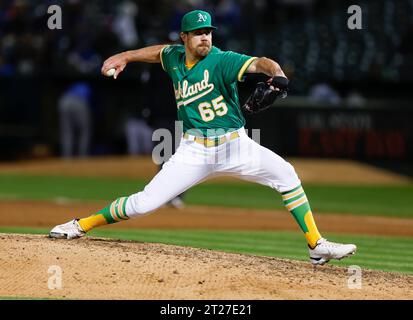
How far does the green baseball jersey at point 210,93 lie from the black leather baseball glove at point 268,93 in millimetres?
199

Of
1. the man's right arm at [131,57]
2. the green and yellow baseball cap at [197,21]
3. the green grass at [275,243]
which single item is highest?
the green and yellow baseball cap at [197,21]

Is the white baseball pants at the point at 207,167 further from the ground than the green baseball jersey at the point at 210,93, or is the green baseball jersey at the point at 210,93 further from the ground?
the green baseball jersey at the point at 210,93

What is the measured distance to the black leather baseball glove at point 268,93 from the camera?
6.48 m

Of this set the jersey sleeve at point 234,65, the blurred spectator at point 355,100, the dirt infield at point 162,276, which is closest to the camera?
the dirt infield at point 162,276

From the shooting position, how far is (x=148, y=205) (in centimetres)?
712

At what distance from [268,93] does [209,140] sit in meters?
0.68

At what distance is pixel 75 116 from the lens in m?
19.3

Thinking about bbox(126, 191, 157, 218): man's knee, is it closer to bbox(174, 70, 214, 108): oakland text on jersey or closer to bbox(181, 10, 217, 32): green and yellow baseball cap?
bbox(174, 70, 214, 108): oakland text on jersey

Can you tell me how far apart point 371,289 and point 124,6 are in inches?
594

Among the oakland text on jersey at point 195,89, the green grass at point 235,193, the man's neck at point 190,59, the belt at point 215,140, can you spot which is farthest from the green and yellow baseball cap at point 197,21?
the green grass at point 235,193

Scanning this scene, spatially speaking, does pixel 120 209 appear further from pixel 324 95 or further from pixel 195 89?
pixel 324 95

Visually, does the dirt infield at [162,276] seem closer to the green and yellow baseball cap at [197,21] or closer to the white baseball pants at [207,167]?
the white baseball pants at [207,167]

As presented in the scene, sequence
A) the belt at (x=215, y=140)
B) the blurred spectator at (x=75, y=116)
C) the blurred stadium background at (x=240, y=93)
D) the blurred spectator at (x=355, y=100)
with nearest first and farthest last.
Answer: the belt at (x=215, y=140), the blurred stadium background at (x=240, y=93), the blurred spectator at (x=355, y=100), the blurred spectator at (x=75, y=116)
